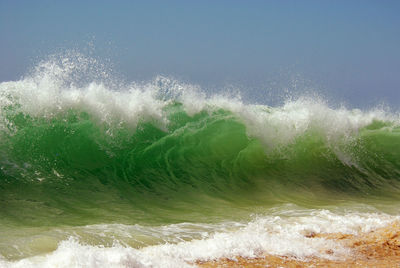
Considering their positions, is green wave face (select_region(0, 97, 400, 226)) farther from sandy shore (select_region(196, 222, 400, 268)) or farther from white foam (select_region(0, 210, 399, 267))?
sandy shore (select_region(196, 222, 400, 268))

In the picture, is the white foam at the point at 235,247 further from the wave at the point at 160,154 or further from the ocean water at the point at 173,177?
the wave at the point at 160,154

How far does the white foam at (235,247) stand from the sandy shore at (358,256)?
0.12 metres

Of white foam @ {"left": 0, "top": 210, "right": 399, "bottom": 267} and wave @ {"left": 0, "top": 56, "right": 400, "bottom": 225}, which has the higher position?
wave @ {"left": 0, "top": 56, "right": 400, "bottom": 225}

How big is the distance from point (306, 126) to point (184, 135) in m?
3.90

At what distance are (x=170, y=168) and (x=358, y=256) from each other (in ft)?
16.5

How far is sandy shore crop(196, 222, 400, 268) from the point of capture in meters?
4.48

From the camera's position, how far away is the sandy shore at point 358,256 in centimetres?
448

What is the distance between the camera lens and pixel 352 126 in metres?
14.2

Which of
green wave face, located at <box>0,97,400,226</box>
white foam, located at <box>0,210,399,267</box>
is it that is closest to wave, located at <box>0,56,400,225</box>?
green wave face, located at <box>0,97,400,226</box>

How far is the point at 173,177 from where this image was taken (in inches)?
348

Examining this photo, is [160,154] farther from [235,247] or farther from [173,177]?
[235,247]

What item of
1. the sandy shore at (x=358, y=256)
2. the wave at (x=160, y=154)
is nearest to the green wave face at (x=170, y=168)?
the wave at (x=160, y=154)

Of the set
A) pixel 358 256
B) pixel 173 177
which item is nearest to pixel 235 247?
Answer: pixel 358 256

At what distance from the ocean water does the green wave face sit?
0.11 ft
